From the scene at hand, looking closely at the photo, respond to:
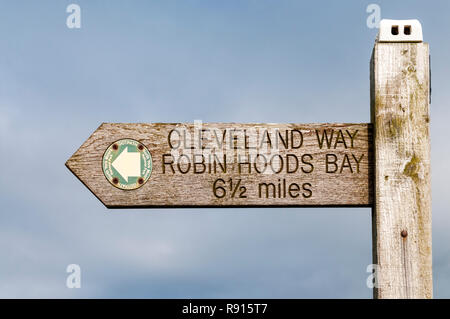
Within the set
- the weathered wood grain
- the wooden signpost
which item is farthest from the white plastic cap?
the weathered wood grain

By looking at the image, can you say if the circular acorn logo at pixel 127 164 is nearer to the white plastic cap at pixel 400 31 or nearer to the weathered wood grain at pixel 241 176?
the weathered wood grain at pixel 241 176

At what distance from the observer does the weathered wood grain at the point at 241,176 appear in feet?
12.9

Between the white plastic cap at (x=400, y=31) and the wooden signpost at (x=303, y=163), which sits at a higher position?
the white plastic cap at (x=400, y=31)

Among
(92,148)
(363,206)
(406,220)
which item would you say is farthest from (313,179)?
(92,148)

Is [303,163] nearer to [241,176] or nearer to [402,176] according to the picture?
[241,176]

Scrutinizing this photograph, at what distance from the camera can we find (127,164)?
13.0ft

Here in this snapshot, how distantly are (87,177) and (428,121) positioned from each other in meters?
2.11

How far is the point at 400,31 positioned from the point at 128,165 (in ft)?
6.16

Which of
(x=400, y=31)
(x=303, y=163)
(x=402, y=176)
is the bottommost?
(x=402, y=176)

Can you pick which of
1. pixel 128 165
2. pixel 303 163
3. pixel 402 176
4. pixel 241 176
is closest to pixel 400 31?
pixel 402 176

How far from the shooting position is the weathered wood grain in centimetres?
393

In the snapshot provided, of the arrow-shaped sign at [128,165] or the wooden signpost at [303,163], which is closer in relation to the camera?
the wooden signpost at [303,163]

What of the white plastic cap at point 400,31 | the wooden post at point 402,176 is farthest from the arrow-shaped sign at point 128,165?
the white plastic cap at point 400,31
